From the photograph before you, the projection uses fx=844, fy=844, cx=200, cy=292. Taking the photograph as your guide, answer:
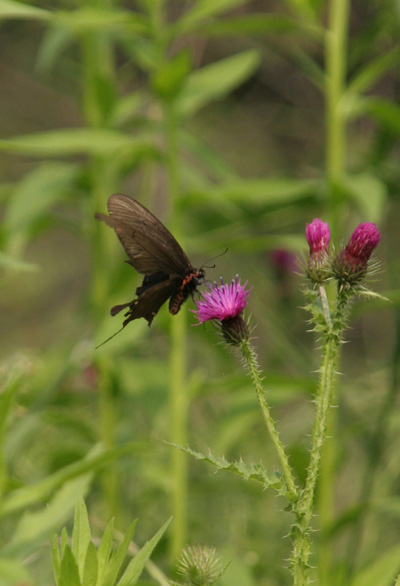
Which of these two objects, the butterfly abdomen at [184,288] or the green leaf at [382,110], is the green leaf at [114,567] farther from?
the green leaf at [382,110]

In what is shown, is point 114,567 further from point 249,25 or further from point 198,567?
point 249,25

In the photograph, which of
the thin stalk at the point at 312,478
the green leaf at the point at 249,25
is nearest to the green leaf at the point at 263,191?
the green leaf at the point at 249,25

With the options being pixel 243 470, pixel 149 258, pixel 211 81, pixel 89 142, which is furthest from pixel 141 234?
pixel 211 81

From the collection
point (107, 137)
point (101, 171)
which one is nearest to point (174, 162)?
point (107, 137)

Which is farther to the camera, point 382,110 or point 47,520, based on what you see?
point 382,110

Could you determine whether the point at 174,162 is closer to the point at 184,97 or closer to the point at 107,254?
the point at 184,97

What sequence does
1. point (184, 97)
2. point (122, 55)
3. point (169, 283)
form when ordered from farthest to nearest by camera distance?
1. point (122, 55)
2. point (184, 97)
3. point (169, 283)
